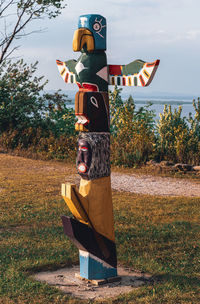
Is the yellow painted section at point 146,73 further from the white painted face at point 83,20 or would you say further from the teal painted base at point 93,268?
the teal painted base at point 93,268

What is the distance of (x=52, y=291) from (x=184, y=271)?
1836 millimetres

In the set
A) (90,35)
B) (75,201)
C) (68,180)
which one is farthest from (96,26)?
(68,180)

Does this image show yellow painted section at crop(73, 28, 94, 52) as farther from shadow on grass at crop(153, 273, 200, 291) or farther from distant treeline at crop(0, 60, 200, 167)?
distant treeline at crop(0, 60, 200, 167)

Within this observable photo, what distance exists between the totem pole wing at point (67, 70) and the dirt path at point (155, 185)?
5518 millimetres

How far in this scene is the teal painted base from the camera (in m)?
5.71

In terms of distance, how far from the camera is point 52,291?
5.60m

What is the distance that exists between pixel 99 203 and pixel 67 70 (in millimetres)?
1885

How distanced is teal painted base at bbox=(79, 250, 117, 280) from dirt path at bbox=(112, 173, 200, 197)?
18.2 feet

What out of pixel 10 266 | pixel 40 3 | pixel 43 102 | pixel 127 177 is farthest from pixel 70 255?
pixel 43 102

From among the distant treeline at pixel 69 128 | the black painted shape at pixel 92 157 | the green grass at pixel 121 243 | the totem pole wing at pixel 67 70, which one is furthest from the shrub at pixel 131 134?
the black painted shape at pixel 92 157

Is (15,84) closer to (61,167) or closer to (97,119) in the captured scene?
(61,167)

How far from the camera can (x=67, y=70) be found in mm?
6320

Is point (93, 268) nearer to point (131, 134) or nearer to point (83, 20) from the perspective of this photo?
point (83, 20)

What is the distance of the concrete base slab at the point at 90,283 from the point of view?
18.2ft
